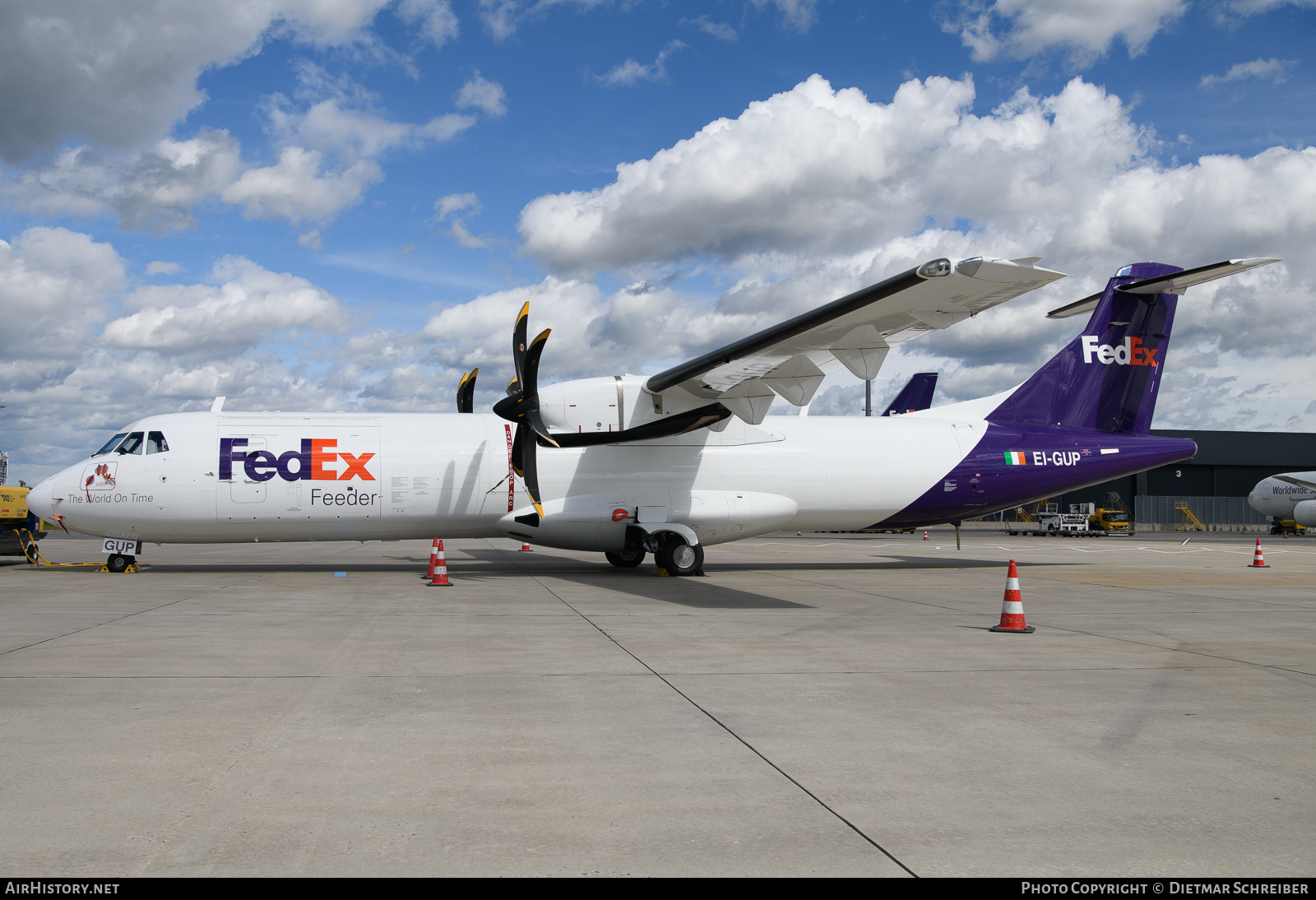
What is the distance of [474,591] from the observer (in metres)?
13.4

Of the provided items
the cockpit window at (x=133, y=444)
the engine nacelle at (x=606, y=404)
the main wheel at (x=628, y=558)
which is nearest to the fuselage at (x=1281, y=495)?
the main wheel at (x=628, y=558)

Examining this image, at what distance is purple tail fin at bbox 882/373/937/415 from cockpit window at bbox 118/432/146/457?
25.5m

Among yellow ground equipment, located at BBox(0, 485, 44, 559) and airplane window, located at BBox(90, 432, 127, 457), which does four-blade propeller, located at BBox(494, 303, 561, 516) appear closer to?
airplane window, located at BBox(90, 432, 127, 457)

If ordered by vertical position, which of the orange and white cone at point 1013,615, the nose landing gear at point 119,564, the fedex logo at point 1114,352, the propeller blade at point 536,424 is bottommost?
the nose landing gear at point 119,564

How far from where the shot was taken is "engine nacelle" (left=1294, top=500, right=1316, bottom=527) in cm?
4491

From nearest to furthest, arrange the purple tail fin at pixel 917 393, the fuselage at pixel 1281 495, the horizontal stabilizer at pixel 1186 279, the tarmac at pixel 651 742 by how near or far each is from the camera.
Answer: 1. the tarmac at pixel 651 742
2. the horizontal stabilizer at pixel 1186 279
3. the purple tail fin at pixel 917 393
4. the fuselage at pixel 1281 495

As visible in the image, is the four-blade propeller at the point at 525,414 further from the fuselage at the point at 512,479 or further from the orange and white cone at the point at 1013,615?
the orange and white cone at the point at 1013,615

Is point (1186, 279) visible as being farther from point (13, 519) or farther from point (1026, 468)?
point (13, 519)

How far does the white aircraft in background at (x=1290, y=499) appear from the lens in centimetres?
4541

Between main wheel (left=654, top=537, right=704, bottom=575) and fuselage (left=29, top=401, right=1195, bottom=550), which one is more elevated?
fuselage (left=29, top=401, right=1195, bottom=550)

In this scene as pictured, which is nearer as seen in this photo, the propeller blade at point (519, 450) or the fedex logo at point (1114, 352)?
the propeller blade at point (519, 450)

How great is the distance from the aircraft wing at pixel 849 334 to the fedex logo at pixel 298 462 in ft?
19.1

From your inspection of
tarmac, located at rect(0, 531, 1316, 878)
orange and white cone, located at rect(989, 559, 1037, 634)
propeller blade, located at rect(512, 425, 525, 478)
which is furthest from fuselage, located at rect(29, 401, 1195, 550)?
orange and white cone, located at rect(989, 559, 1037, 634)

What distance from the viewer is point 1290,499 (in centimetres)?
4691
